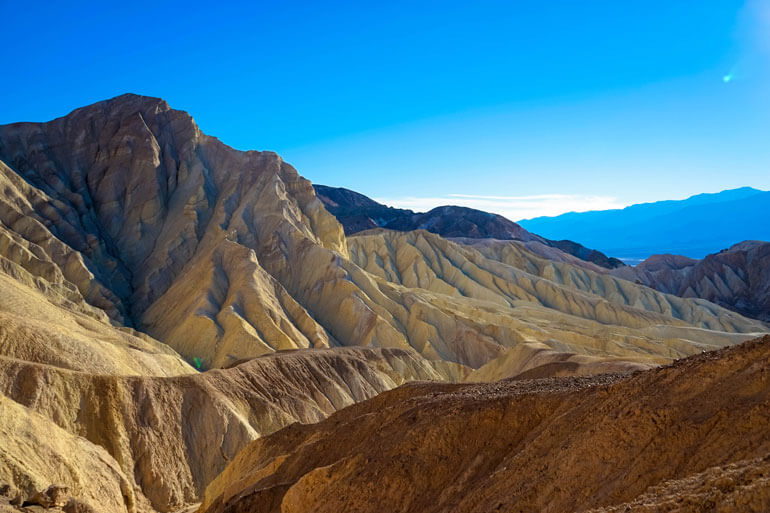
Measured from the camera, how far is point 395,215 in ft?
520

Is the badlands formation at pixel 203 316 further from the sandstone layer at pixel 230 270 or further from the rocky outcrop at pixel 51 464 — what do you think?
the sandstone layer at pixel 230 270

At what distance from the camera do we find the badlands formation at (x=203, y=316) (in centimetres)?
2852

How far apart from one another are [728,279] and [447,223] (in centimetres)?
6480

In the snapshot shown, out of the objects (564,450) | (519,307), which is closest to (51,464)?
(564,450)

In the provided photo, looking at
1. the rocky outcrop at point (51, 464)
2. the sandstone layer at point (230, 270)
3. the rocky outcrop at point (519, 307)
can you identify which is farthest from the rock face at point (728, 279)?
the rocky outcrop at point (51, 464)

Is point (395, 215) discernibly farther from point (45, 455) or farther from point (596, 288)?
point (45, 455)

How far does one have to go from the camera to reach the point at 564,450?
1112 cm

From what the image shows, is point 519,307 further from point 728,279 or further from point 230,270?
point 728,279

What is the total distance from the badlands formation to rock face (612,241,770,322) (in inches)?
790

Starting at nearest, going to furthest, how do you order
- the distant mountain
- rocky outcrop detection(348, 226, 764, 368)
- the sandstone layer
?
the sandstone layer
rocky outcrop detection(348, 226, 764, 368)
the distant mountain

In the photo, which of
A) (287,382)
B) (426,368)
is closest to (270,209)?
(426,368)

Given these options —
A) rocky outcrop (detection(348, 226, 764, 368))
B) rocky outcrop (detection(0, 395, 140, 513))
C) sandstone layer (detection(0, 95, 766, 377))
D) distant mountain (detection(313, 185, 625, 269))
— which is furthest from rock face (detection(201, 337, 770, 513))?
distant mountain (detection(313, 185, 625, 269))

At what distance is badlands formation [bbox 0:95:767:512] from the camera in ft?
93.6

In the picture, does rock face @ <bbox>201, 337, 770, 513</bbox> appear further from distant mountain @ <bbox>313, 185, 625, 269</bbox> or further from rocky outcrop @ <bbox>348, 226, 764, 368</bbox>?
distant mountain @ <bbox>313, 185, 625, 269</bbox>
